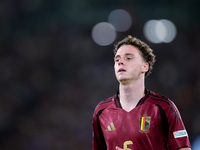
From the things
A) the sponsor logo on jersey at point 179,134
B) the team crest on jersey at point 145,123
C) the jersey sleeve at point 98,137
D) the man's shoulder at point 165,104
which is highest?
the man's shoulder at point 165,104

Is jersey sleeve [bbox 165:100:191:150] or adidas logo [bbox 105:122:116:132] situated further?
adidas logo [bbox 105:122:116:132]

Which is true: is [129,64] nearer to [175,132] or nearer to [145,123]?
[145,123]

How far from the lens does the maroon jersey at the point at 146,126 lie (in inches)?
106

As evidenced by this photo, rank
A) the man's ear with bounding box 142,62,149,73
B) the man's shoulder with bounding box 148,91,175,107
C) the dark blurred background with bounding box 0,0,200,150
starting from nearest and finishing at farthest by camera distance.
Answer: the man's shoulder with bounding box 148,91,175,107 → the man's ear with bounding box 142,62,149,73 → the dark blurred background with bounding box 0,0,200,150

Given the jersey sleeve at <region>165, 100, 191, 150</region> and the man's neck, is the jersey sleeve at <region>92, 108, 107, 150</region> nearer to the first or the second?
Answer: the man's neck

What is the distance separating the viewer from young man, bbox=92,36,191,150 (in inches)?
108

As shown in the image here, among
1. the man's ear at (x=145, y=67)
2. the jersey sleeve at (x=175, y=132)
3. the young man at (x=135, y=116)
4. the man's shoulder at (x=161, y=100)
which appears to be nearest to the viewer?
the jersey sleeve at (x=175, y=132)

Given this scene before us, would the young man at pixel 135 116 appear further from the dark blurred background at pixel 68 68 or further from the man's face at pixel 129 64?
the dark blurred background at pixel 68 68

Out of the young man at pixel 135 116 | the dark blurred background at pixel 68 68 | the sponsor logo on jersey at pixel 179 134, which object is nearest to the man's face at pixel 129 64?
the young man at pixel 135 116

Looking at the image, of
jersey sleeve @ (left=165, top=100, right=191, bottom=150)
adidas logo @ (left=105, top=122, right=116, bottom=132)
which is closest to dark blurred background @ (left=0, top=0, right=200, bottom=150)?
adidas logo @ (left=105, top=122, right=116, bottom=132)

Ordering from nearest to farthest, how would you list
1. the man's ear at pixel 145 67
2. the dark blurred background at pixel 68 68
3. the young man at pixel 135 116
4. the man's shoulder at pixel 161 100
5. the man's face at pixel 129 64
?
the young man at pixel 135 116 → the man's shoulder at pixel 161 100 → the man's face at pixel 129 64 → the man's ear at pixel 145 67 → the dark blurred background at pixel 68 68

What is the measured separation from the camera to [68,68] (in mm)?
11820

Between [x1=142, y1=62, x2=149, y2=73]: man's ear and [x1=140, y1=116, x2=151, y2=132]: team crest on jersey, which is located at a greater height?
[x1=142, y1=62, x2=149, y2=73]: man's ear

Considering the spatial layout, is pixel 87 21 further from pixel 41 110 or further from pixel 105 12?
pixel 41 110
